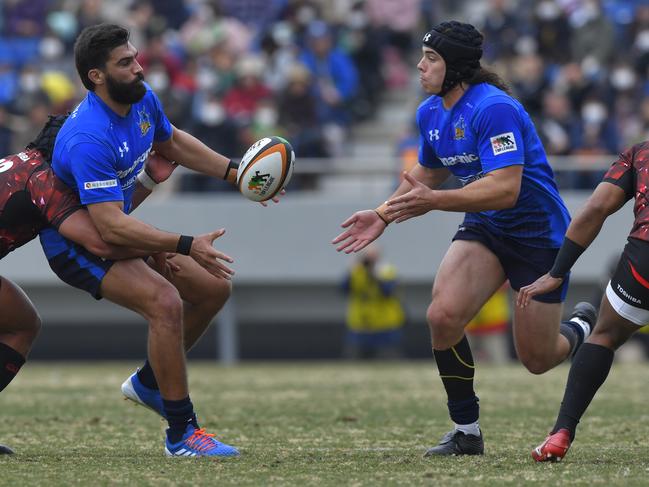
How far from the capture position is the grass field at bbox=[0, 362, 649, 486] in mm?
5988

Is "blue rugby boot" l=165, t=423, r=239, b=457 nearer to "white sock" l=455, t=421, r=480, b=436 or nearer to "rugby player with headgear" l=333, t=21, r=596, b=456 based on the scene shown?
"rugby player with headgear" l=333, t=21, r=596, b=456

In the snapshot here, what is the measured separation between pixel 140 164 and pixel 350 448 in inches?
73.6

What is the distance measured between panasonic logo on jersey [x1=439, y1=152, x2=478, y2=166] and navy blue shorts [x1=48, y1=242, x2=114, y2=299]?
1.81 meters

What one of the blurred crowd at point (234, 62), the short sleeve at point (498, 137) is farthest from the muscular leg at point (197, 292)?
the blurred crowd at point (234, 62)

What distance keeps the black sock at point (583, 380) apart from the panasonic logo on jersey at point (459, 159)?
1.17 meters

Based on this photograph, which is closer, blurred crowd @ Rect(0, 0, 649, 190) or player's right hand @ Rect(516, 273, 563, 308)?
player's right hand @ Rect(516, 273, 563, 308)

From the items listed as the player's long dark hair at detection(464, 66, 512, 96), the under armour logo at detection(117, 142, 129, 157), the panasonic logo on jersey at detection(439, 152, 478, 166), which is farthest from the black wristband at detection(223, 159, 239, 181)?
the player's long dark hair at detection(464, 66, 512, 96)

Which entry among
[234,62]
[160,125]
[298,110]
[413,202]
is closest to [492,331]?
[298,110]

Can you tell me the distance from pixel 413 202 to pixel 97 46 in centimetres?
178

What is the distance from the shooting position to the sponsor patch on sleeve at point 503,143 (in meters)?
6.64

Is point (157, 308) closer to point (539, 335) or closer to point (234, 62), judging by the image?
point (539, 335)

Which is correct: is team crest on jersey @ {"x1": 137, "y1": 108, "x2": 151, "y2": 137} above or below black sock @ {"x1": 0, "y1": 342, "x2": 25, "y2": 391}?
above

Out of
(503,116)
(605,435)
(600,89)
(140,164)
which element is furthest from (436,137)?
(600,89)

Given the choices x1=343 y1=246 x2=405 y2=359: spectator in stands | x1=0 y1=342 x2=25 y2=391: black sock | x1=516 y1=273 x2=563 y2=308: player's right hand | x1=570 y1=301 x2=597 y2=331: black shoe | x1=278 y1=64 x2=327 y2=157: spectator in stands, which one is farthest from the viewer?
x1=278 y1=64 x2=327 y2=157: spectator in stands
